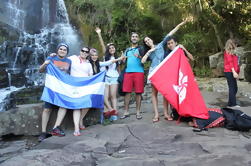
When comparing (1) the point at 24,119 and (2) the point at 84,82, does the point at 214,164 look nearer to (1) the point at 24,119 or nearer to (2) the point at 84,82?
(2) the point at 84,82

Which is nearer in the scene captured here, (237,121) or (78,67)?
(237,121)

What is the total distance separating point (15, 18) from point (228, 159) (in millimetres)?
12325

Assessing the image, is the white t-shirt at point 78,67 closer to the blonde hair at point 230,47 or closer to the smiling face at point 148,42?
the smiling face at point 148,42

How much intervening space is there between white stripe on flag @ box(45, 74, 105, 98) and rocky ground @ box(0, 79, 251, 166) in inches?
25.7

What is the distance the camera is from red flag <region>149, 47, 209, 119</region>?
456 centimetres

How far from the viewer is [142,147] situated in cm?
378

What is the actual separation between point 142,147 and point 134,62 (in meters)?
1.91

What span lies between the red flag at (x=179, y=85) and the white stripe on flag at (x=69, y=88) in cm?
107

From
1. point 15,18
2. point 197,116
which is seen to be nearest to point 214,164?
point 197,116

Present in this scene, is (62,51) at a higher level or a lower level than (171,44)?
lower

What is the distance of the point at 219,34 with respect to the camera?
11133 mm

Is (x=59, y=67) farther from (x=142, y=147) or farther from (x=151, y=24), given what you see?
(x=151, y=24)

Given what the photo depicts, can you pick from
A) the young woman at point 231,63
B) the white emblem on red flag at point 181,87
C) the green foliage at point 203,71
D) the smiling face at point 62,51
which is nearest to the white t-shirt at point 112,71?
the smiling face at point 62,51

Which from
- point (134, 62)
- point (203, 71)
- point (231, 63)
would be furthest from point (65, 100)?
point (203, 71)
